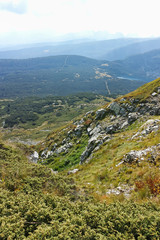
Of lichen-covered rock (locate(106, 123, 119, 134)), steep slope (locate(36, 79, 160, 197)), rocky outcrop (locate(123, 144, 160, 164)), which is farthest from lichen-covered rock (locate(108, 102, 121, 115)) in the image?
rocky outcrop (locate(123, 144, 160, 164))

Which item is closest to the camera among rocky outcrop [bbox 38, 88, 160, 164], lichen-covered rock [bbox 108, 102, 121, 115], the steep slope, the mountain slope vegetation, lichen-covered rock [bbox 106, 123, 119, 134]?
the mountain slope vegetation

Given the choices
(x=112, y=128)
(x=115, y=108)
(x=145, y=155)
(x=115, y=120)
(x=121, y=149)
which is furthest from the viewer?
(x=115, y=108)

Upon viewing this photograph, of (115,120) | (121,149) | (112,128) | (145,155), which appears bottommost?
(112,128)

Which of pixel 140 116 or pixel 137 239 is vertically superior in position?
pixel 137 239

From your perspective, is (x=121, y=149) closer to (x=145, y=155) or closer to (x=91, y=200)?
(x=145, y=155)

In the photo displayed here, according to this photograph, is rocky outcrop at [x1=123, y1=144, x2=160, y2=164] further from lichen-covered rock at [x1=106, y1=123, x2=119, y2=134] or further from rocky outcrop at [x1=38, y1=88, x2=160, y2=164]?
lichen-covered rock at [x1=106, y1=123, x2=119, y2=134]

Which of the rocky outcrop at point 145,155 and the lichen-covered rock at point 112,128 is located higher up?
the rocky outcrop at point 145,155

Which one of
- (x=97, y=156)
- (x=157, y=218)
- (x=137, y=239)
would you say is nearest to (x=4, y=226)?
(x=137, y=239)

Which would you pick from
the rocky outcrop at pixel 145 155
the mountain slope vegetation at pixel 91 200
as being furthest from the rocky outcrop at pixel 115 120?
the rocky outcrop at pixel 145 155

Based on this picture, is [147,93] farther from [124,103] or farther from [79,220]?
[79,220]

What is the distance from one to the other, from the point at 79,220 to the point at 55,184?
17.8 feet

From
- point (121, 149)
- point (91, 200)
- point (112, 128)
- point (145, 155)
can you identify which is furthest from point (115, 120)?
point (91, 200)

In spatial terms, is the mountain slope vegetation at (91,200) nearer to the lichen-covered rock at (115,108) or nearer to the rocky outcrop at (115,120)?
the rocky outcrop at (115,120)

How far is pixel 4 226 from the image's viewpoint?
5.43 meters
